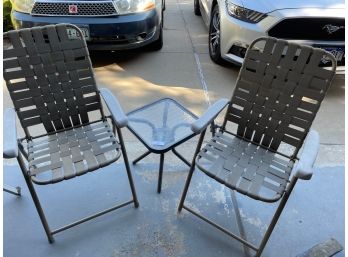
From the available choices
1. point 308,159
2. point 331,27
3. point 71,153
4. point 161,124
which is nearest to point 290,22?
point 331,27

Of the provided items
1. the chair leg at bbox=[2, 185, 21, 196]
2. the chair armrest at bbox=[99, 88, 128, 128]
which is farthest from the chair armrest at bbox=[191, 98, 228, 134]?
the chair leg at bbox=[2, 185, 21, 196]

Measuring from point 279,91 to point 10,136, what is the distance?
150 centimetres

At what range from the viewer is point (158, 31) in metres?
4.37

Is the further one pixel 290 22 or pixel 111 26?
pixel 111 26

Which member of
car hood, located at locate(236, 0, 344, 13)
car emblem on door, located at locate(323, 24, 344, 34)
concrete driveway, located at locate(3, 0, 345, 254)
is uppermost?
car hood, located at locate(236, 0, 344, 13)

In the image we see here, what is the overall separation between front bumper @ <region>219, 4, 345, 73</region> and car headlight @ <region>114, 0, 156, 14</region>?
0.84 meters

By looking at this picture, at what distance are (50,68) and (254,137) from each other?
4.41 ft

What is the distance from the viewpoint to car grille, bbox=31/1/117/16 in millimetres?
3737

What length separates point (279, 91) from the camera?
6.77ft

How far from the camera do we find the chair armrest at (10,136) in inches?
65.0

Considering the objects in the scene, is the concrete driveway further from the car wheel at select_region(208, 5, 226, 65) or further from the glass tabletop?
the car wheel at select_region(208, 5, 226, 65)

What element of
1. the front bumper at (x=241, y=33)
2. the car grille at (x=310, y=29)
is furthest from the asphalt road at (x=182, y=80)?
the car grille at (x=310, y=29)

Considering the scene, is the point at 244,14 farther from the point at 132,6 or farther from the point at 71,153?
the point at 71,153

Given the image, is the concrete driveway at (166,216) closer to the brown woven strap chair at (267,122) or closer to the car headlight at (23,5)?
the brown woven strap chair at (267,122)
